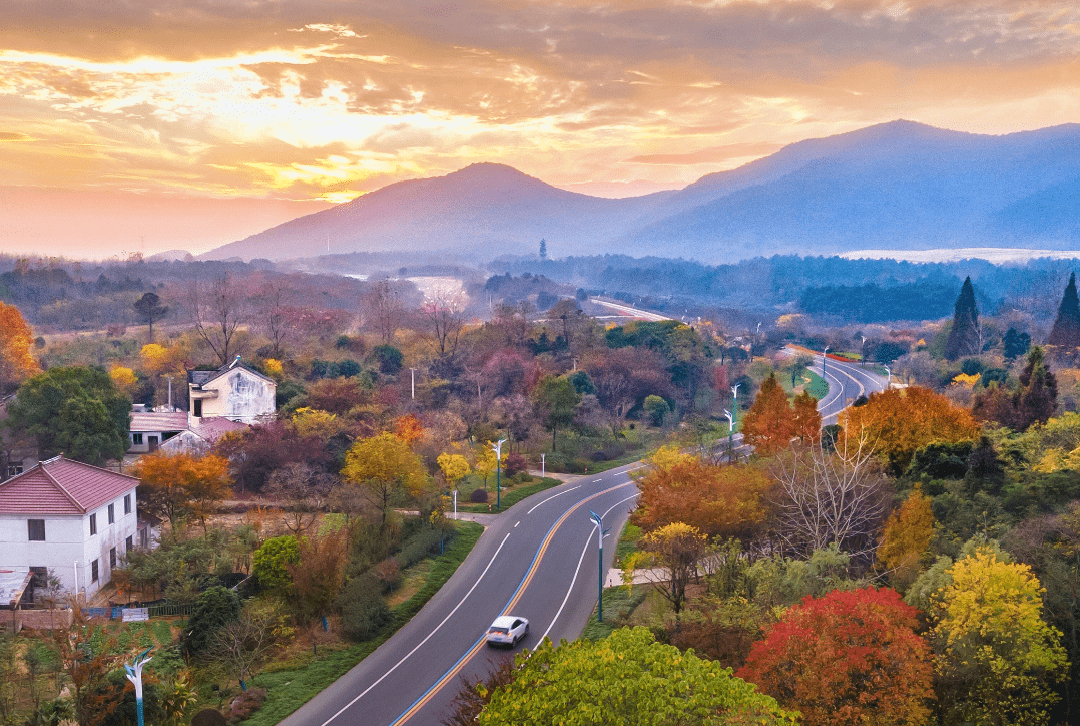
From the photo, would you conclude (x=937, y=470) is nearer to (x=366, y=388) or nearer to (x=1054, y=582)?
(x=1054, y=582)

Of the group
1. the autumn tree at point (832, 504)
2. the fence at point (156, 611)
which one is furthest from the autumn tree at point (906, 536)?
the fence at point (156, 611)

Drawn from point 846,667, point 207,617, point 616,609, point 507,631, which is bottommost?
point 616,609

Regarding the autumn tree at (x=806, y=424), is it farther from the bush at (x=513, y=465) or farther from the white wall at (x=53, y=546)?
the white wall at (x=53, y=546)

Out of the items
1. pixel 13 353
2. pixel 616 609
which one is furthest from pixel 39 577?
pixel 13 353

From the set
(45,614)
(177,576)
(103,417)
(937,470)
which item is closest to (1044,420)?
(937,470)

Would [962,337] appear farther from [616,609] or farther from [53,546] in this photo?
[53,546]

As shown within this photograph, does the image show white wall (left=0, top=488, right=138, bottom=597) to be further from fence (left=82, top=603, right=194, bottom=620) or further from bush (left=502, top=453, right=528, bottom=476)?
bush (left=502, top=453, right=528, bottom=476)
